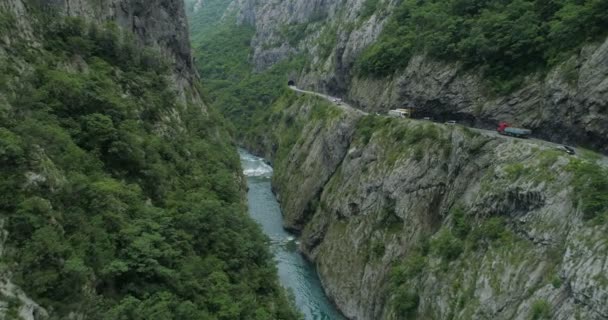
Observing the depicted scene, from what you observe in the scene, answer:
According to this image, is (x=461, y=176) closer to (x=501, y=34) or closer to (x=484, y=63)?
(x=484, y=63)

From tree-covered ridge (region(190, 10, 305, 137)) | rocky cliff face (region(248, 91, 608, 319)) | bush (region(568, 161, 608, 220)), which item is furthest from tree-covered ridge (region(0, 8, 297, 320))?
tree-covered ridge (region(190, 10, 305, 137))

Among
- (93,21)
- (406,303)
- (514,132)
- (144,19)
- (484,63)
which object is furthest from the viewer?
(144,19)

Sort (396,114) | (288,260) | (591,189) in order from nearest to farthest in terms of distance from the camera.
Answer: (591,189), (396,114), (288,260)

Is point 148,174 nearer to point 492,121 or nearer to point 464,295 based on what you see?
point 464,295

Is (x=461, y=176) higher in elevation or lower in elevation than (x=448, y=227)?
higher

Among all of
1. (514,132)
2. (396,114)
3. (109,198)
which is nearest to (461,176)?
(514,132)

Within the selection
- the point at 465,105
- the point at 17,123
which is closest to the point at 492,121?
the point at 465,105

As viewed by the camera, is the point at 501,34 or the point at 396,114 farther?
A: the point at 396,114

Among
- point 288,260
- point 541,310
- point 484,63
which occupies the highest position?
point 484,63
